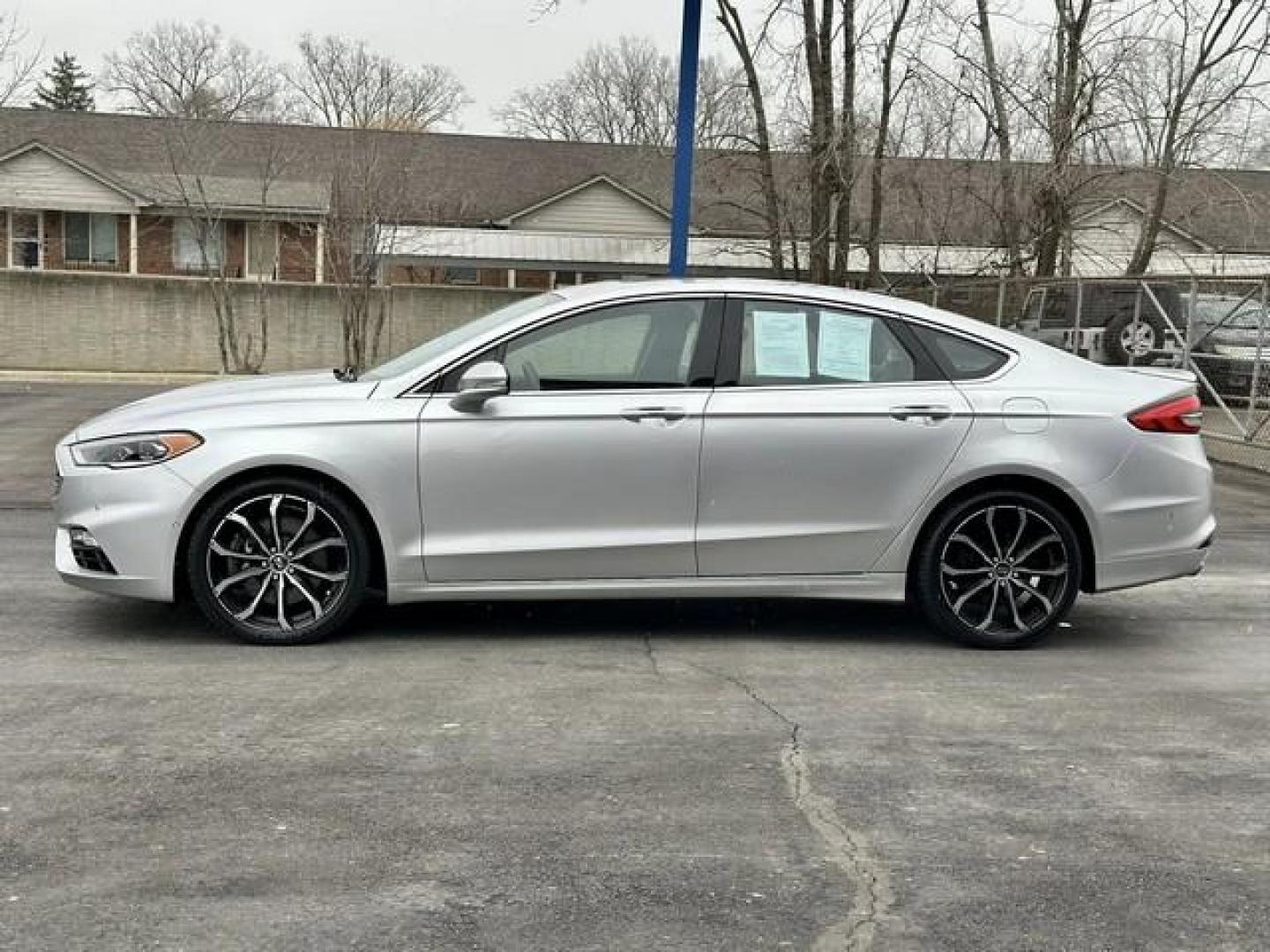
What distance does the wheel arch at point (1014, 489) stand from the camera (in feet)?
20.9

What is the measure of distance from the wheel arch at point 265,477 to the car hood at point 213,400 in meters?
0.31

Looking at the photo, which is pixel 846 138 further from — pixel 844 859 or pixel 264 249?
pixel 264 249

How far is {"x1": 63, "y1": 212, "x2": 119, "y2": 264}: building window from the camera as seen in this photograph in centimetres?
3719

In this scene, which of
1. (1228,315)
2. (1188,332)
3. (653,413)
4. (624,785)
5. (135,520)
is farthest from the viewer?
(1228,315)

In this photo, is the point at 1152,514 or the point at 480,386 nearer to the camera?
the point at 480,386

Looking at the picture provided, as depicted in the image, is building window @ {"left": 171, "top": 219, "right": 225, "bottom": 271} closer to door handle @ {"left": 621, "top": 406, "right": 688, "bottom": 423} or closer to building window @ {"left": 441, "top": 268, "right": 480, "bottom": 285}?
building window @ {"left": 441, "top": 268, "right": 480, "bottom": 285}

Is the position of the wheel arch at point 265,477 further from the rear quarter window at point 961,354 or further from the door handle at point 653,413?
the rear quarter window at point 961,354

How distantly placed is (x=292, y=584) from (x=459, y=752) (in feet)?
5.45

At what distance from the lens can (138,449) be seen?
605 cm

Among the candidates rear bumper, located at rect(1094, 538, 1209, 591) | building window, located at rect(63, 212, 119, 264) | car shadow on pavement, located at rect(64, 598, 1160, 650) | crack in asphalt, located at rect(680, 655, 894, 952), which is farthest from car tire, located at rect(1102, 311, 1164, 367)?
building window, located at rect(63, 212, 119, 264)

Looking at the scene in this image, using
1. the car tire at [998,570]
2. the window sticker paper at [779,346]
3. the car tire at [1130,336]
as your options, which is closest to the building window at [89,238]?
the car tire at [1130,336]

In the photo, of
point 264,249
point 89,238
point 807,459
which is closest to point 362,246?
point 264,249

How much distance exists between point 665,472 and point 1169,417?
2305 mm

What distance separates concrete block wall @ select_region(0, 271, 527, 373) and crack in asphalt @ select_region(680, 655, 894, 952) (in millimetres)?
26225
